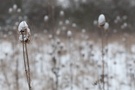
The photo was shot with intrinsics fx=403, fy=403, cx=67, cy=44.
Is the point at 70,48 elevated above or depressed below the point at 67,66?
above

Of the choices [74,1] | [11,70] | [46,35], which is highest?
[74,1]

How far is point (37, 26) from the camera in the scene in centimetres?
925

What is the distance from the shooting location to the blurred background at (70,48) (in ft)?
18.4

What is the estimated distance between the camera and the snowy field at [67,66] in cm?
550

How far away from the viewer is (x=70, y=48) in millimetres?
7664

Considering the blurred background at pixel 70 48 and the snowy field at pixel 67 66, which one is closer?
the snowy field at pixel 67 66

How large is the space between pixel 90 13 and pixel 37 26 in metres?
2.29

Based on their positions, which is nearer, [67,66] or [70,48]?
[67,66]

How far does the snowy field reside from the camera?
5.50 meters

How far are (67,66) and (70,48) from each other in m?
0.97

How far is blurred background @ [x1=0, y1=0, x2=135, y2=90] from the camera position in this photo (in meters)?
5.60

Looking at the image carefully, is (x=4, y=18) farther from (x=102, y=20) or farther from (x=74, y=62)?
(x=102, y=20)

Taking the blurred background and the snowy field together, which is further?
the blurred background

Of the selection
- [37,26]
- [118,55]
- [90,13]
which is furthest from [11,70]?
[90,13]
